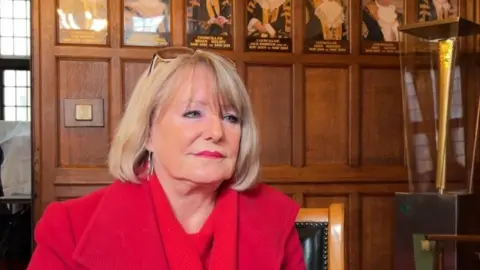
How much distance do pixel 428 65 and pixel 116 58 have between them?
4.76ft

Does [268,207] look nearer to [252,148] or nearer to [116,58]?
[252,148]

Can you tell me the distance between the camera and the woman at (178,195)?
1038 mm

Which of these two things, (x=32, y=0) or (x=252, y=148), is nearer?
(x=252, y=148)

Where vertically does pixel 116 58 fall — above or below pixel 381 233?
above

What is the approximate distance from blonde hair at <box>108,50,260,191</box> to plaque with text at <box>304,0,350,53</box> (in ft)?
5.77

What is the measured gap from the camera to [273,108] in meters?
2.83

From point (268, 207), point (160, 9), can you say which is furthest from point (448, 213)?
point (160, 9)

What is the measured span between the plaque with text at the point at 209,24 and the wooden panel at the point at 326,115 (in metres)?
0.47

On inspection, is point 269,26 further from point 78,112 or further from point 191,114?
point 191,114

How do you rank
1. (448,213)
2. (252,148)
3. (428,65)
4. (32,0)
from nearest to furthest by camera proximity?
1. (252,148)
2. (448,213)
3. (428,65)
4. (32,0)

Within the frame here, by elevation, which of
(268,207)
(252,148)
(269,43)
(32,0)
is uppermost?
(32,0)

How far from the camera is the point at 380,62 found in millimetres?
2920

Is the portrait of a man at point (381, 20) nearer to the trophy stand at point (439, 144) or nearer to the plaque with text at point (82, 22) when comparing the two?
the trophy stand at point (439, 144)

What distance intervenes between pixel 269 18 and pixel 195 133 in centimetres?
187
